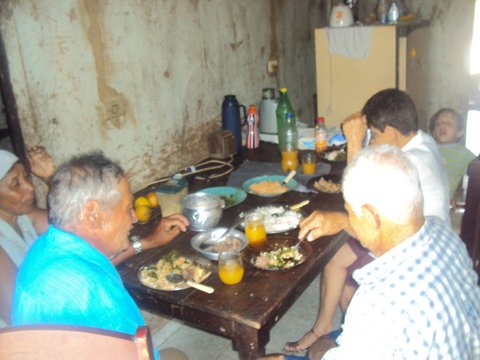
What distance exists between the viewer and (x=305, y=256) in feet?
6.27

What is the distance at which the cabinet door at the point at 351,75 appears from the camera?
4.17m

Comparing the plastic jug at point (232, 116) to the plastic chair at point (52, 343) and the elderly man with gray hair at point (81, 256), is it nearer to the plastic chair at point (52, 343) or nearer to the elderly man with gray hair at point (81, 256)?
the elderly man with gray hair at point (81, 256)

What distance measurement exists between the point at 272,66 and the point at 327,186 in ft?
6.52

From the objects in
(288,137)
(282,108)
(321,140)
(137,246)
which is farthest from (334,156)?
(137,246)

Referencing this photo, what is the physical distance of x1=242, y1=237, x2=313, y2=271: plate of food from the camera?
186 centimetres

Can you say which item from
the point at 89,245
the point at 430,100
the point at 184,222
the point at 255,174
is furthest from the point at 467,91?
the point at 89,245

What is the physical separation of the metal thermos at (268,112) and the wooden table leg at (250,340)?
237cm

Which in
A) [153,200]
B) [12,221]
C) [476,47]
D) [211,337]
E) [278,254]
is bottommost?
[211,337]

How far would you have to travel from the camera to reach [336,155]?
320 cm

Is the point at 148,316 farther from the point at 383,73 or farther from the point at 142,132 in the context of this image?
the point at 383,73

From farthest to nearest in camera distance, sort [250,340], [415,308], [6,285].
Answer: [6,285], [250,340], [415,308]

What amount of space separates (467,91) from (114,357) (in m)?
5.85

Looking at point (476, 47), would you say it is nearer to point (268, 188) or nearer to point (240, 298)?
point (268, 188)

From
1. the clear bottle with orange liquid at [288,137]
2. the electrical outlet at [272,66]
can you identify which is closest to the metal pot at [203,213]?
the clear bottle with orange liquid at [288,137]
